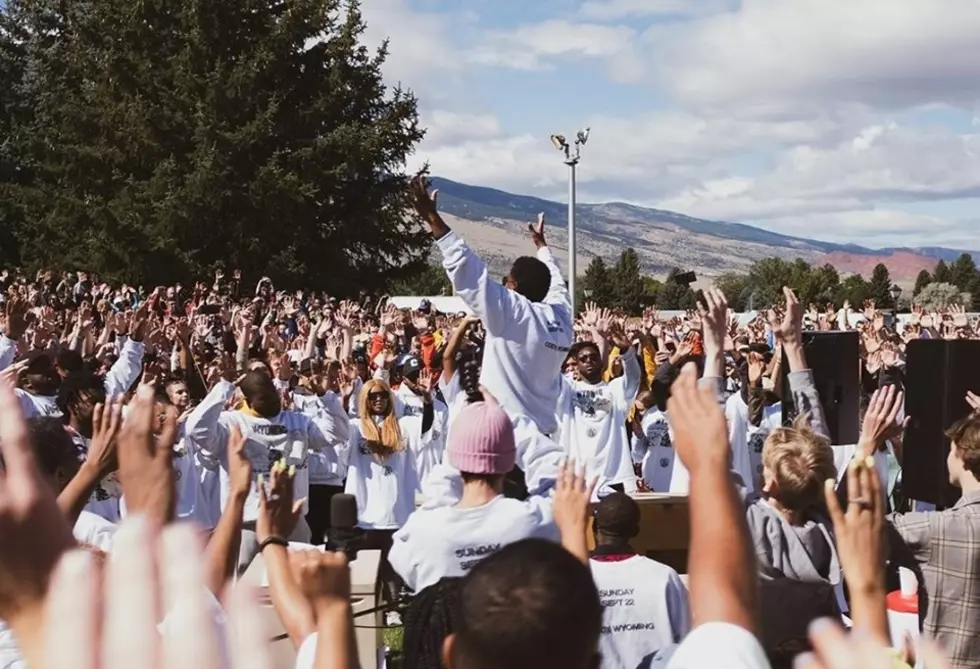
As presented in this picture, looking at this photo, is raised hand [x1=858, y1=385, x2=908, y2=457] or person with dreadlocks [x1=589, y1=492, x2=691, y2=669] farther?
person with dreadlocks [x1=589, y1=492, x2=691, y2=669]

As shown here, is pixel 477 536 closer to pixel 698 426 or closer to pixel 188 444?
pixel 698 426

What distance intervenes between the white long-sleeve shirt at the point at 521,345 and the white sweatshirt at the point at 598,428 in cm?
286

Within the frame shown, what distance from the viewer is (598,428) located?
936cm

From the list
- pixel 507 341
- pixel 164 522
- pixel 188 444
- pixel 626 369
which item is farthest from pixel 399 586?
pixel 626 369

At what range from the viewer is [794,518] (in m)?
4.35

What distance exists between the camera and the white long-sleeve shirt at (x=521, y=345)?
19.4ft

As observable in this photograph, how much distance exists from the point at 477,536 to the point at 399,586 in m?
1.69

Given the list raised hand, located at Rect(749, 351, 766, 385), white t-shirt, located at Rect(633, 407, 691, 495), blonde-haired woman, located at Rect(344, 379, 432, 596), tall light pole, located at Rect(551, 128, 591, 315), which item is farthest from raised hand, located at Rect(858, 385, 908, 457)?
tall light pole, located at Rect(551, 128, 591, 315)

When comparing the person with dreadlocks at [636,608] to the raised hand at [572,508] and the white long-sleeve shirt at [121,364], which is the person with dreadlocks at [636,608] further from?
the white long-sleeve shirt at [121,364]

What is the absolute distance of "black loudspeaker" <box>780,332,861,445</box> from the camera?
604cm

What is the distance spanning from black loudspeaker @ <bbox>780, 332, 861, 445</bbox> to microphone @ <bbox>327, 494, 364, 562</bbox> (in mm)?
3348

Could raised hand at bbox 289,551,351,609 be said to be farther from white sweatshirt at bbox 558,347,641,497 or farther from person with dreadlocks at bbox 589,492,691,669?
white sweatshirt at bbox 558,347,641,497

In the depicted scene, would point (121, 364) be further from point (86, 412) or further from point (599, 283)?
point (599, 283)

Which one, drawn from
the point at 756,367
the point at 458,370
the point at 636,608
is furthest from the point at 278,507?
the point at 756,367
